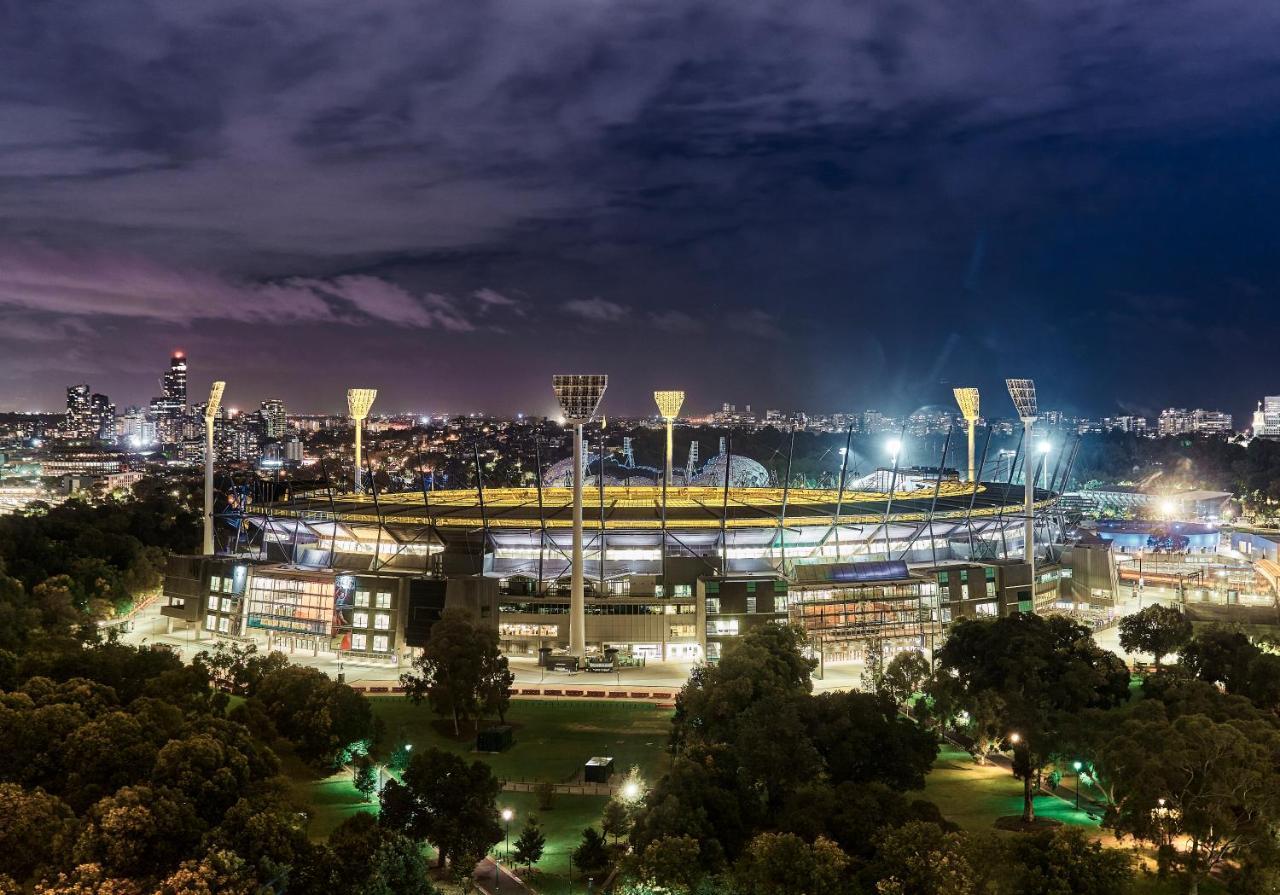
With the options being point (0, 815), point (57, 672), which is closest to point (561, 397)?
point (57, 672)

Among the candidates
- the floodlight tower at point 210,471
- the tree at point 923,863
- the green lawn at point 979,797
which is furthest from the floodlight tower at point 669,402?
the tree at point 923,863

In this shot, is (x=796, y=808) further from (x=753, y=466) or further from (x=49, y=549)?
(x=753, y=466)

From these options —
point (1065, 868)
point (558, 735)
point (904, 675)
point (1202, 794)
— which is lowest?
point (1065, 868)

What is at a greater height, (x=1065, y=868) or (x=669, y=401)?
(x=669, y=401)

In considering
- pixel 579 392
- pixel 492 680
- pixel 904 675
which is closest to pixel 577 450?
pixel 579 392

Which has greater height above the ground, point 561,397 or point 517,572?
point 561,397

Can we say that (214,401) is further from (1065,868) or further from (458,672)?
(1065,868)

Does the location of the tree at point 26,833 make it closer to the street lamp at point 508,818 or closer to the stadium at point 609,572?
the street lamp at point 508,818
